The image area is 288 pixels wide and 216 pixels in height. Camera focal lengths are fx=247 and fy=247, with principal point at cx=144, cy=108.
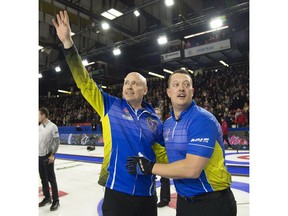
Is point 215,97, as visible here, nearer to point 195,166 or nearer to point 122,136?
point 122,136

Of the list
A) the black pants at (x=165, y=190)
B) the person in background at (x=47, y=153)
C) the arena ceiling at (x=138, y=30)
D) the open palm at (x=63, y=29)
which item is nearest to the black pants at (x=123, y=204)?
the open palm at (x=63, y=29)

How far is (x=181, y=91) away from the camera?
75.9 inches

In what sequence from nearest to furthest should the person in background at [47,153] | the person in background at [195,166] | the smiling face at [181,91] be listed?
1. the person in background at [195,166]
2. the smiling face at [181,91]
3. the person in background at [47,153]

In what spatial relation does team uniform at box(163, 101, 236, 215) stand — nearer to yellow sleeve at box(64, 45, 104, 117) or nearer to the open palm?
yellow sleeve at box(64, 45, 104, 117)

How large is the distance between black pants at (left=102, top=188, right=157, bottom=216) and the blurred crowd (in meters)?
11.1

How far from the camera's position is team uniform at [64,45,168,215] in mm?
2018

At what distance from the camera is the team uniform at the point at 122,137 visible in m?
2.02

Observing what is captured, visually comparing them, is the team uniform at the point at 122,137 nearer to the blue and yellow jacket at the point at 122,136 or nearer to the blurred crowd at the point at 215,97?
the blue and yellow jacket at the point at 122,136

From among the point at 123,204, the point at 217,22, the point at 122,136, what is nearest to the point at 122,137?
the point at 122,136

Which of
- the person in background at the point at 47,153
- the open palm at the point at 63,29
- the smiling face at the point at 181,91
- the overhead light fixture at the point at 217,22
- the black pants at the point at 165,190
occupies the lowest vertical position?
the black pants at the point at 165,190

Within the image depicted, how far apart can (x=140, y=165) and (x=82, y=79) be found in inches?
36.5

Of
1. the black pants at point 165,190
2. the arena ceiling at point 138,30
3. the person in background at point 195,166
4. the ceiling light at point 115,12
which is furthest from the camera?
the arena ceiling at point 138,30
